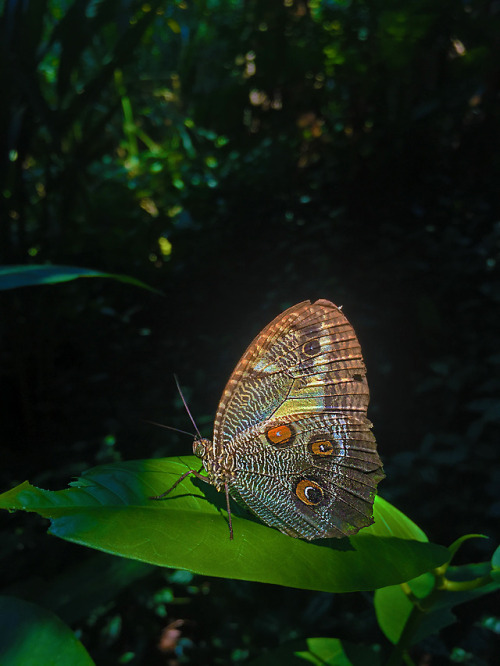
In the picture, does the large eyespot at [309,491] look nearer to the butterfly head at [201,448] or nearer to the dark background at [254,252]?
the butterfly head at [201,448]

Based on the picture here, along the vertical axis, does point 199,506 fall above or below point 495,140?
below

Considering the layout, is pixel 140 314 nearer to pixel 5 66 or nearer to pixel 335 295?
pixel 335 295

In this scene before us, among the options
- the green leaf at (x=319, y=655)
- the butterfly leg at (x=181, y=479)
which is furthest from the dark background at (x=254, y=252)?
the butterfly leg at (x=181, y=479)

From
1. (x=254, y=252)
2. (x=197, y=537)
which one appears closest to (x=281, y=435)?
(x=197, y=537)

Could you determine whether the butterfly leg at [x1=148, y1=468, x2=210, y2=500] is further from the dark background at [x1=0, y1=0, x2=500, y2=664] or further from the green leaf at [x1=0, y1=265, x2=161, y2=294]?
the dark background at [x1=0, y1=0, x2=500, y2=664]

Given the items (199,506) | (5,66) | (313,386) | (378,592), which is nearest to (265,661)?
(378,592)
